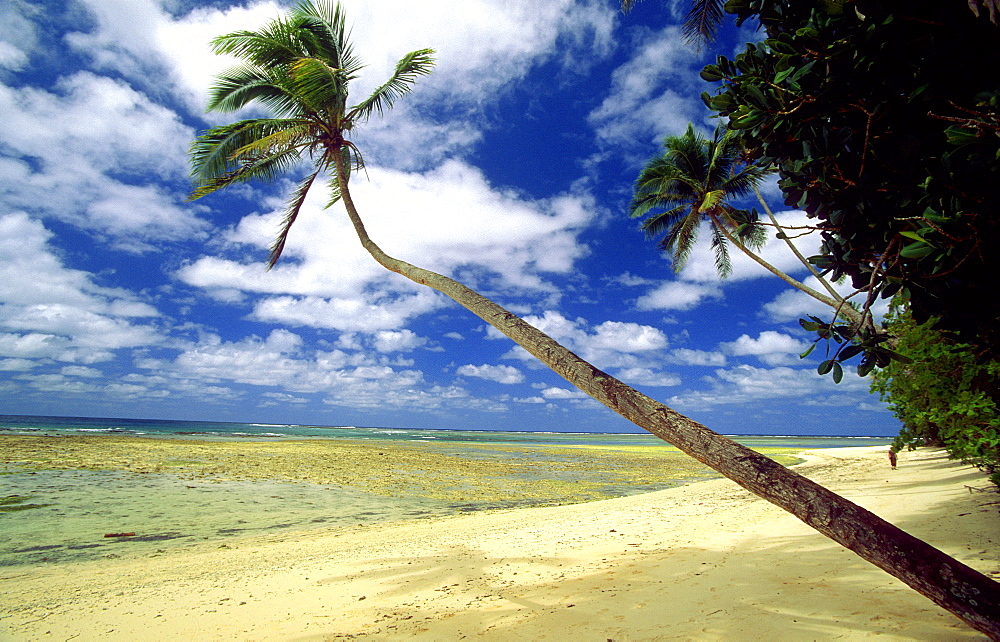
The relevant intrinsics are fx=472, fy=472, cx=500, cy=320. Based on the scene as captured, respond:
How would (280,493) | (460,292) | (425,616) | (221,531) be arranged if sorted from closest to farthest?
(425,616)
(460,292)
(221,531)
(280,493)

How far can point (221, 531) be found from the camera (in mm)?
8742

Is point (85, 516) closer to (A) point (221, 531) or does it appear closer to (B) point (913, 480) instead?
(A) point (221, 531)

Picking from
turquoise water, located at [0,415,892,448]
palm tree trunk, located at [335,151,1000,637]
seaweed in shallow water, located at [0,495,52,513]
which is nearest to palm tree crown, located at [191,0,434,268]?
Result: palm tree trunk, located at [335,151,1000,637]

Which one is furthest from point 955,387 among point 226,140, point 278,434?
point 278,434

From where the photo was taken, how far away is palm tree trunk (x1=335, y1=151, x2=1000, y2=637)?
7.60ft

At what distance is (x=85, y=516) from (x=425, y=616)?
9267mm

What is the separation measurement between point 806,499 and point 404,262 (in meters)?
4.93

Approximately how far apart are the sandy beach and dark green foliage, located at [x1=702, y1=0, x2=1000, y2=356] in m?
2.40

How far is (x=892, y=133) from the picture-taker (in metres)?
2.88

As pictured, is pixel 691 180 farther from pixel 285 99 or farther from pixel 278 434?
pixel 278 434

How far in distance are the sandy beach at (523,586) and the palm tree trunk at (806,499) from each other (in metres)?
1.16

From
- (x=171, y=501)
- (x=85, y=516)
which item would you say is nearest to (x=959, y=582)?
(x=85, y=516)

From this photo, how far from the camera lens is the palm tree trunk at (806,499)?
232cm

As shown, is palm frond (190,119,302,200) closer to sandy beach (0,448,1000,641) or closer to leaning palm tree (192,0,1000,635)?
leaning palm tree (192,0,1000,635)
